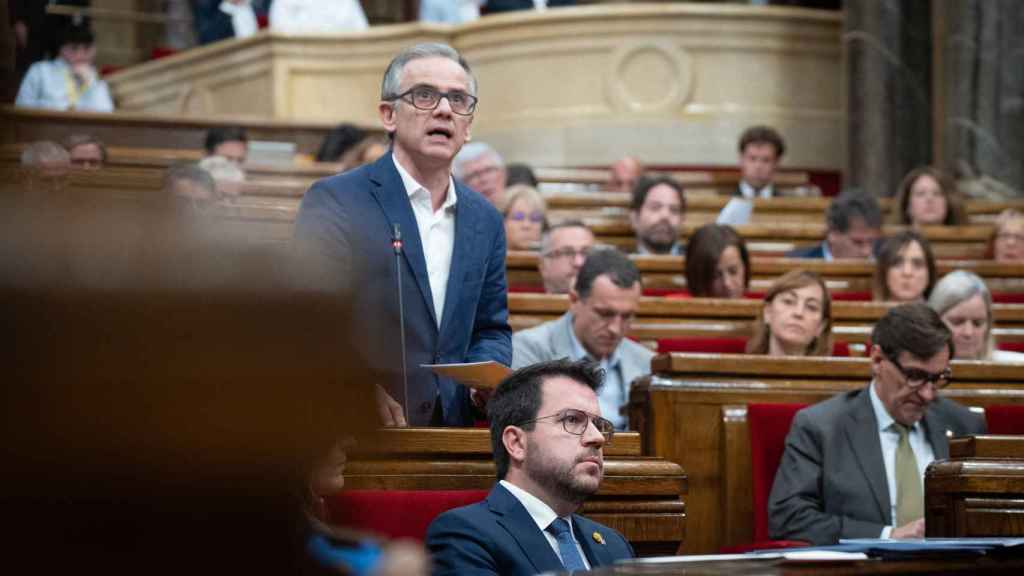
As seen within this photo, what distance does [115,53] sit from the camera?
46.1 ft

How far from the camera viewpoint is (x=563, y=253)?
567cm

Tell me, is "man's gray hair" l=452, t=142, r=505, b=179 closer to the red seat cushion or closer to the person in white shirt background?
the red seat cushion

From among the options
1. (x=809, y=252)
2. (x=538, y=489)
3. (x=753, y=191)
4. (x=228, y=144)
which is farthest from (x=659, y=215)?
(x=538, y=489)

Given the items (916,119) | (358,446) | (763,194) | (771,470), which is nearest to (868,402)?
(771,470)

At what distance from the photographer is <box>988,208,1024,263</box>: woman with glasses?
6.98m

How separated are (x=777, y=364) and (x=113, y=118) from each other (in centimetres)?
695

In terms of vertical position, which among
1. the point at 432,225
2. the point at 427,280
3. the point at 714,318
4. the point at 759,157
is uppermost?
the point at 759,157

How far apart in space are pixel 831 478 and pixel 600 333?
3.16 feet

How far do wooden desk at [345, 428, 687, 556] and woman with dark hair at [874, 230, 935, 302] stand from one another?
2.94m

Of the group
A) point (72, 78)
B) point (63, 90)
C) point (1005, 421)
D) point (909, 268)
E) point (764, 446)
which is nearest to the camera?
point (764, 446)

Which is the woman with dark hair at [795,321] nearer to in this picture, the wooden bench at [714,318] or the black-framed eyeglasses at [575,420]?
the wooden bench at [714,318]

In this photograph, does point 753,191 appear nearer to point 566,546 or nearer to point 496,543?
point 566,546

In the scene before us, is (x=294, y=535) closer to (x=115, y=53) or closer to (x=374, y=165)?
(x=374, y=165)

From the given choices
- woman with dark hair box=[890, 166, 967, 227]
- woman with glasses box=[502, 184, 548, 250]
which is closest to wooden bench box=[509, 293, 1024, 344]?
woman with glasses box=[502, 184, 548, 250]
